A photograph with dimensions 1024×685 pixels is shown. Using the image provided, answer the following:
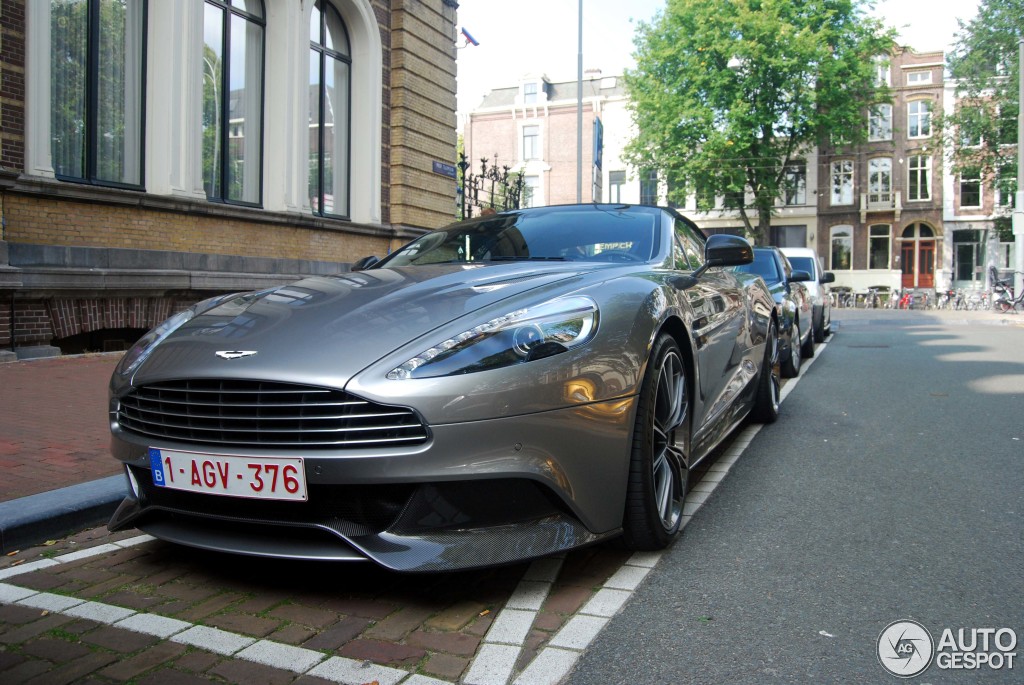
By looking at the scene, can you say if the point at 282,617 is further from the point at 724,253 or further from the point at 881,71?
the point at 881,71

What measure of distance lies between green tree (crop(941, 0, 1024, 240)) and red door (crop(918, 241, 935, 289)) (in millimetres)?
5806

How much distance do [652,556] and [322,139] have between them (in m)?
11.4

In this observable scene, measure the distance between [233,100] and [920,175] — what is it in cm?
3999

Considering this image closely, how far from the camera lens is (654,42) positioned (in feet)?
112

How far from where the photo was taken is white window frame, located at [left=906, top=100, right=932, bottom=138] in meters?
42.1

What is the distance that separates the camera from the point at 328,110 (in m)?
13.2

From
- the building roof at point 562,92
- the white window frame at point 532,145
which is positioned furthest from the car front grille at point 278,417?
the white window frame at point 532,145

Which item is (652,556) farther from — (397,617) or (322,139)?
(322,139)

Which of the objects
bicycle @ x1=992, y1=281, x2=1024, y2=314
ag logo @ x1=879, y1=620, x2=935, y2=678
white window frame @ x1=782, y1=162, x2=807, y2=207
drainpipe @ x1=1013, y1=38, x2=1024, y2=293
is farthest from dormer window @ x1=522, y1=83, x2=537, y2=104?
ag logo @ x1=879, y1=620, x2=935, y2=678

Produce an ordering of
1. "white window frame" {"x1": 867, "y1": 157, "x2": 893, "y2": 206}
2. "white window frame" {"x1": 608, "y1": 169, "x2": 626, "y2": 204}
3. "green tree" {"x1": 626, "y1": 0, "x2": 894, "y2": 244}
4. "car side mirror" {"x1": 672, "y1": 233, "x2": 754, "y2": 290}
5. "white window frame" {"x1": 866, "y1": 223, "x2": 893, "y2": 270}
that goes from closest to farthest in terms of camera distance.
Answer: "car side mirror" {"x1": 672, "y1": 233, "x2": 754, "y2": 290}, "green tree" {"x1": 626, "y1": 0, "x2": 894, "y2": 244}, "white window frame" {"x1": 866, "y1": 223, "x2": 893, "y2": 270}, "white window frame" {"x1": 867, "y1": 157, "x2": 893, "y2": 206}, "white window frame" {"x1": 608, "y1": 169, "x2": 626, "y2": 204}

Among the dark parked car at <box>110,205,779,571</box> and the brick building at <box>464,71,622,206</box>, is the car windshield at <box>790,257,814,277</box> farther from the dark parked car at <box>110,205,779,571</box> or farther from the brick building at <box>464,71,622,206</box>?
the brick building at <box>464,71,622,206</box>

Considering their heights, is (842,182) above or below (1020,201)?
above

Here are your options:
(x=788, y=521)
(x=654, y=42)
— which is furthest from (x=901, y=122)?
(x=788, y=521)

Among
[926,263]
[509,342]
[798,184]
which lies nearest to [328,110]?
[509,342]
